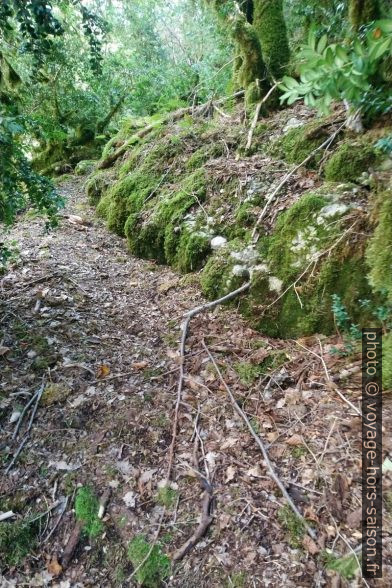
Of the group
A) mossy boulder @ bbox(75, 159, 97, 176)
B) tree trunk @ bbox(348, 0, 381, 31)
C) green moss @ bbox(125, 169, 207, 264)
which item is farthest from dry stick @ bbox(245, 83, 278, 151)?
mossy boulder @ bbox(75, 159, 97, 176)

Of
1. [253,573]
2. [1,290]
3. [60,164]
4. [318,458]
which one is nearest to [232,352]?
[318,458]

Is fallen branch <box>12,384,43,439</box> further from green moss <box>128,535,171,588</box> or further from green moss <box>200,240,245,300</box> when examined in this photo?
green moss <box>200,240,245,300</box>

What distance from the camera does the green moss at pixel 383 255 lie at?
8.13 feet

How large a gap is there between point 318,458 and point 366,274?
1459mm

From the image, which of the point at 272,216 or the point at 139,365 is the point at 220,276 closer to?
the point at 272,216

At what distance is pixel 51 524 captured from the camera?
220cm

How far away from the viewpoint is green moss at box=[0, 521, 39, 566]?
6.82ft

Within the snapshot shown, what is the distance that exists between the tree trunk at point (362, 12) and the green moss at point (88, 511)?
15.7 ft

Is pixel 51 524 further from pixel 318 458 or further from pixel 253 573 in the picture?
pixel 318 458

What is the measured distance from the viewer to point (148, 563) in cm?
200

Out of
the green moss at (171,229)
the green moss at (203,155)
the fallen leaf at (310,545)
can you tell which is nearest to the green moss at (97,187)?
the green moss at (171,229)

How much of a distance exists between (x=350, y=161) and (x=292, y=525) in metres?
3.18

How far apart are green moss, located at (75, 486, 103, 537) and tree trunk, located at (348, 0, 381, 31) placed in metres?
4.79

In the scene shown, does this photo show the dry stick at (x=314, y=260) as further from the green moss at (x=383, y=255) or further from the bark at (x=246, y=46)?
the bark at (x=246, y=46)
